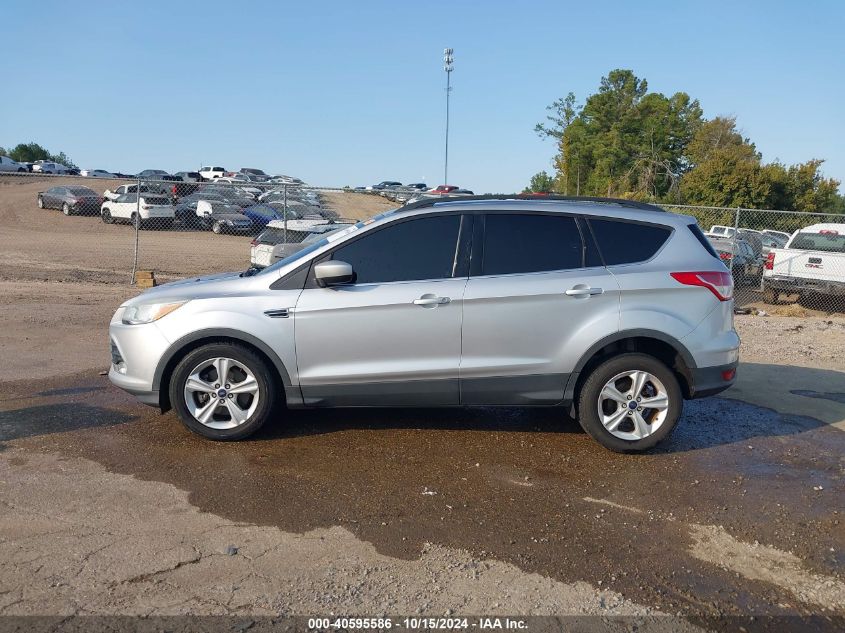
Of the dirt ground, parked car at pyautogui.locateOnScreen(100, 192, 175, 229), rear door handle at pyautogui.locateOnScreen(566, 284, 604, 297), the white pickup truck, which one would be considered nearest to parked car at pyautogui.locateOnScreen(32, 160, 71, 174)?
parked car at pyautogui.locateOnScreen(100, 192, 175, 229)

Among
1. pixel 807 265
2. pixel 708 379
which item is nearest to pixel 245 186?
pixel 807 265

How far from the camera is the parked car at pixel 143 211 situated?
84.1ft

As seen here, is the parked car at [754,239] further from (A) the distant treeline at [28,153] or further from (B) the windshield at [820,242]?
(A) the distant treeline at [28,153]

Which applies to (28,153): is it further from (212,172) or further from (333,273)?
(333,273)

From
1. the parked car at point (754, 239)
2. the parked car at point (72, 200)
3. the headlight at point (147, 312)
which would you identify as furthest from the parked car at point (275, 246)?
the parked car at point (72, 200)

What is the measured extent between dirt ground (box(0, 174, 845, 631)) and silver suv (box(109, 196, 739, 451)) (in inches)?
15.9

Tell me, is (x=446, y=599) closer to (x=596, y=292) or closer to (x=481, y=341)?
(x=481, y=341)

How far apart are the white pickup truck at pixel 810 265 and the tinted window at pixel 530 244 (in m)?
12.0

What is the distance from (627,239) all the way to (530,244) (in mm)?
750

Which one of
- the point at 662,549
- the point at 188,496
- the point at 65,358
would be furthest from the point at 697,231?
the point at 65,358

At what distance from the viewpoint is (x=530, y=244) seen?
5.96 m

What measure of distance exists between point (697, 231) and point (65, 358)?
6697mm

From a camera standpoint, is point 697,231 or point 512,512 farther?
point 697,231

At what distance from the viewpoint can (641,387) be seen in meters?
5.87
